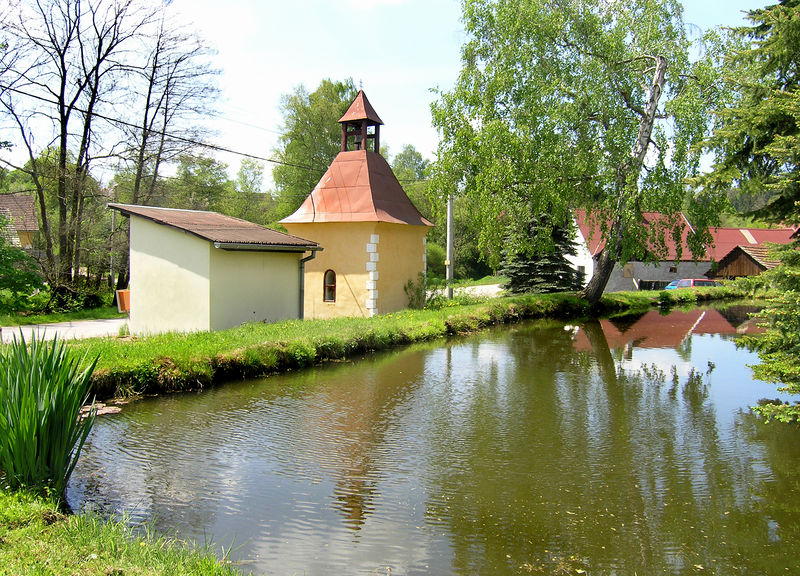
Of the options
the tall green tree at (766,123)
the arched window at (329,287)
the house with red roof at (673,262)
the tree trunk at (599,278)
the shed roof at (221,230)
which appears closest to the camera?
the tall green tree at (766,123)

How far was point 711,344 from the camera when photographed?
20.2 meters

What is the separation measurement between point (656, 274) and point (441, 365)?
36.1 meters


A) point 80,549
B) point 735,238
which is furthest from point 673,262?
point 80,549

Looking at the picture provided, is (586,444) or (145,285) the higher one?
(145,285)

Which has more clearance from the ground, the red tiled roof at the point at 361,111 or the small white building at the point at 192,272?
the red tiled roof at the point at 361,111

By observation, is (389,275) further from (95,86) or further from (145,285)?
(95,86)

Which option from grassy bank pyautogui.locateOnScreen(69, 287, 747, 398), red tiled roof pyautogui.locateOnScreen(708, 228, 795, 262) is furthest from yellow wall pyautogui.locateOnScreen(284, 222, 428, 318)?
red tiled roof pyautogui.locateOnScreen(708, 228, 795, 262)

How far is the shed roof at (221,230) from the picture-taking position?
15812 mm

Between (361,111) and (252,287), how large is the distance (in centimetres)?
906

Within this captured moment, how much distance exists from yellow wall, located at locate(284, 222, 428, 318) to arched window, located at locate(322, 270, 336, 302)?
0.12 metres

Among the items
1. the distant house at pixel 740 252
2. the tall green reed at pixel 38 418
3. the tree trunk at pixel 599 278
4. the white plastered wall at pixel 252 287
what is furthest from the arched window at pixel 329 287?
the distant house at pixel 740 252

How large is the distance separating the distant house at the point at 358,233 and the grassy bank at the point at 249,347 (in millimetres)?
1515

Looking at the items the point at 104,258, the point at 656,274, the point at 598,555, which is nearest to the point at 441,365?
the point at 598,555

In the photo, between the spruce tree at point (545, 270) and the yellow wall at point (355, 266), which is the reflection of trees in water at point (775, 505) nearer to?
the yellow wall at point (355, 266)
